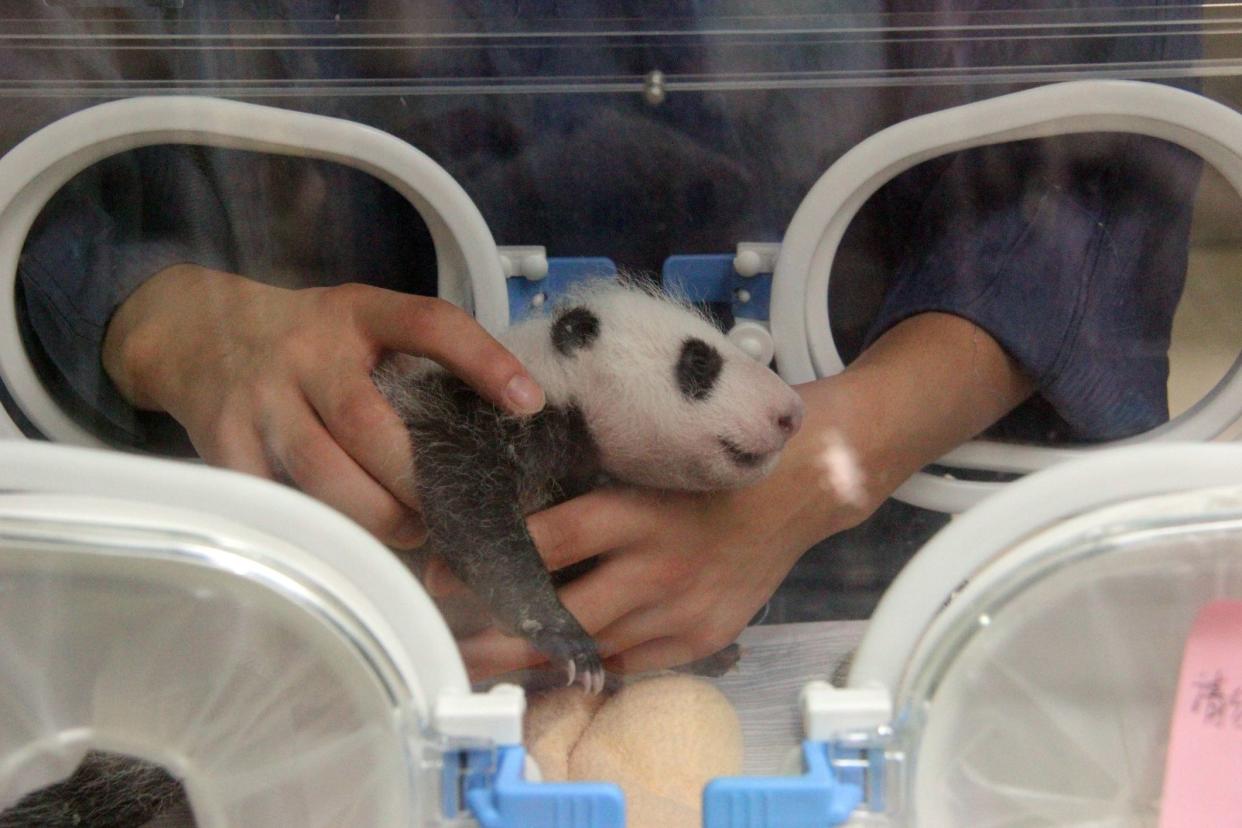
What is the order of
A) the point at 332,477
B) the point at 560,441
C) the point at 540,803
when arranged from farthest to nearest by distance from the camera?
the point at 560,441 → the point at 332,477 → the point at 540,803

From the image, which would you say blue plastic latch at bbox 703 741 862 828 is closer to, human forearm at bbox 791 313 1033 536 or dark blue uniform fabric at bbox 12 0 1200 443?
human forearm at bbox 791 313 1033 536

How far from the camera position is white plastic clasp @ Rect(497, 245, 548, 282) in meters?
0.87

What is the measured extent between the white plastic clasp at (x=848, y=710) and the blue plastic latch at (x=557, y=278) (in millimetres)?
431

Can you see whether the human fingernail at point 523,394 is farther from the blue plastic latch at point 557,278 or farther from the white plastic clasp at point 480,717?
the white plastic clasp at point 480,717

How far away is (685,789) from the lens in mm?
701

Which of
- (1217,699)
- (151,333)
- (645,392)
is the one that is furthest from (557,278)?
(1217,699)

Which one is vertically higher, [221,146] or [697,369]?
[221,146]

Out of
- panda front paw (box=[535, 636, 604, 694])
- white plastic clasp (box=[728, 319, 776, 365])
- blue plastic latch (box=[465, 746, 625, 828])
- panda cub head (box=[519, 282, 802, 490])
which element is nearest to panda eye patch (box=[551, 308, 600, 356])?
panda cub head (box=[519, 282, 802, 490])

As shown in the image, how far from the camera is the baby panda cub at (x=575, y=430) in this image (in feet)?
2.41

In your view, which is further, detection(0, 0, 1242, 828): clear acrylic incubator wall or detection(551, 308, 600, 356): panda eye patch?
detection(551, 308, 600, 356): panda eye patch

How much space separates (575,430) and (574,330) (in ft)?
0.30

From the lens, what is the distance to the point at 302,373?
74 centimetres

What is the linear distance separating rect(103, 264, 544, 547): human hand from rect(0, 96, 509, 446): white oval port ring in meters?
0.07

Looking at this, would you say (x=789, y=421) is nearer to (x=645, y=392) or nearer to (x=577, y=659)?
(x=645, y=392)
